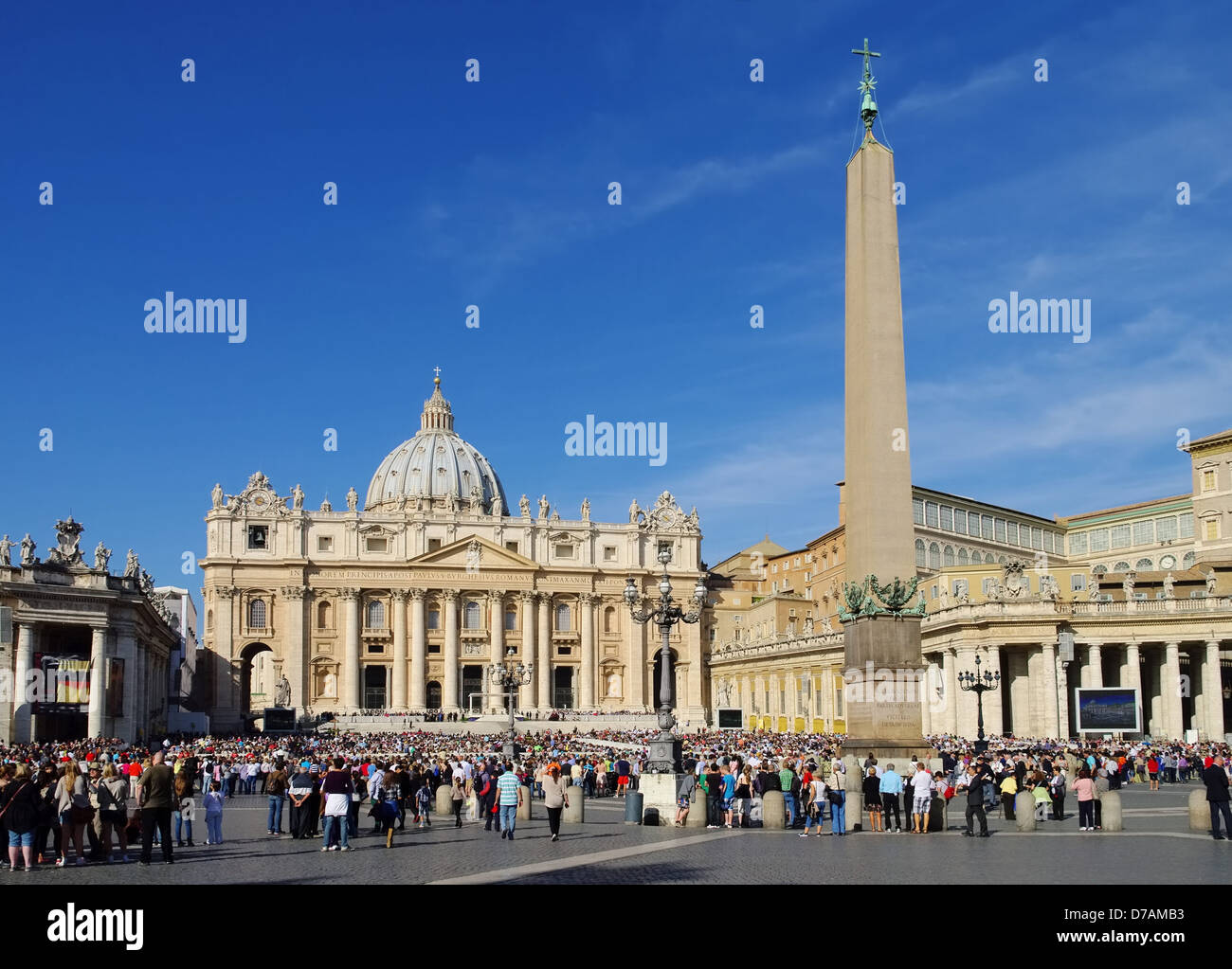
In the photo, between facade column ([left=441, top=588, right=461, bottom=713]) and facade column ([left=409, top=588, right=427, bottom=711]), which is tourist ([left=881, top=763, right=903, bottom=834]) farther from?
facade column ([left=441, top=588, right=461, bottom=713])

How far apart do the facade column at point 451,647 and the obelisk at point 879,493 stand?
2713 inches

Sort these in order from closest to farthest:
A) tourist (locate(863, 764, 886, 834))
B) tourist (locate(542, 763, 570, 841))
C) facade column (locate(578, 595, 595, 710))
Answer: tourist (locate(542, 763, 570, 841)) → tourist (locate(863, 764, 886, 834)) → facade column (locate(578, 595, 595, 710))

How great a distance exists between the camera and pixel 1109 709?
122 feet

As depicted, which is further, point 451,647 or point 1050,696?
point 451,647

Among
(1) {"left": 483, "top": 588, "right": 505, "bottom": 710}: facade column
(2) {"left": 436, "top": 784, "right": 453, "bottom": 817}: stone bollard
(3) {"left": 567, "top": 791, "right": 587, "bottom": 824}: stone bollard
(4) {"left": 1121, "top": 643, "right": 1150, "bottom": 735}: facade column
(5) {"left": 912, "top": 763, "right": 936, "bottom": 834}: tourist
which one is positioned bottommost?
(2) {"left": 436, "top": 784, "right": 453, "bottom": 817}: stone bollard

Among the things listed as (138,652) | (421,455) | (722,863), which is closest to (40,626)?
(138,652)

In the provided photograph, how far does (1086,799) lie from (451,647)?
73122 millimetres

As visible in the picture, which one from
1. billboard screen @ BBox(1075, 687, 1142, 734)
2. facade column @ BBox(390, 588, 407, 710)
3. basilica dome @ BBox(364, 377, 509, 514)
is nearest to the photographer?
billboard screen @ BBox(1075, 687, 1142, 734)

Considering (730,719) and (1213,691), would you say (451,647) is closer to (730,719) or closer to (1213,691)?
(730,719)

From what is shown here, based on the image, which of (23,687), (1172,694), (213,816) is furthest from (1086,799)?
(23,687)

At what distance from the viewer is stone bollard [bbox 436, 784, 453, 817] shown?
23406mm

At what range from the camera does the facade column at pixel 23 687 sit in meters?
38.1

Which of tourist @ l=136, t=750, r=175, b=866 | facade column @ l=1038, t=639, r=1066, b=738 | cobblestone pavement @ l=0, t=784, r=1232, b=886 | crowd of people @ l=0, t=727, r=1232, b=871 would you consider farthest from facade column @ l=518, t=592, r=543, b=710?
tourist @ l=136, t=750, r=175, b=866

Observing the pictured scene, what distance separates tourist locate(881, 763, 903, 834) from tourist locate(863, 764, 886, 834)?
0.27 feet
